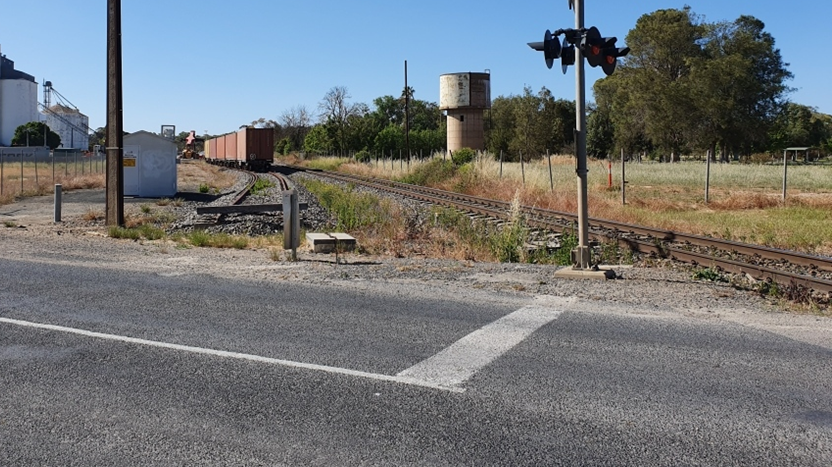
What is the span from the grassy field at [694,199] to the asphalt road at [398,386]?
9739mm

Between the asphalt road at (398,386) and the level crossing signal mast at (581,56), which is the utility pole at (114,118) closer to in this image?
the asphalt road at (398,386)

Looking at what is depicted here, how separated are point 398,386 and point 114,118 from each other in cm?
1562

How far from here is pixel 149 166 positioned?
3150 centimetres

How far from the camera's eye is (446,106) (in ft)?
201

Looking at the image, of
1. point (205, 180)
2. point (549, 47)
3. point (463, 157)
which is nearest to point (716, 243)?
point (549, 47)

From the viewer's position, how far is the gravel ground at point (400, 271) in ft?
31.0

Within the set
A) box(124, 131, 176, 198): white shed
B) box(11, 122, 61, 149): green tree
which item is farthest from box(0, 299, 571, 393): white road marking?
box(11, 122, 61, 149): green tree

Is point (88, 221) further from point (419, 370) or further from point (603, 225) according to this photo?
point (419, 370)

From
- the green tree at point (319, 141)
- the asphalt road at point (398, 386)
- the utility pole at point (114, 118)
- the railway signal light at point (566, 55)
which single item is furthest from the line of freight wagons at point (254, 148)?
the asphalt road at point (398, 386)

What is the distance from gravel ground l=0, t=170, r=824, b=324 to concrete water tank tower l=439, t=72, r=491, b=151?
44.6 m

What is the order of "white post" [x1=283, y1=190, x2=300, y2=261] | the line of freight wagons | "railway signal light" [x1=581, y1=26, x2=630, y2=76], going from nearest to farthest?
"railway signal light" [x1=581, y1=26, x2=630, y2=76] < "white post" [x1=283, y1=190, x2=300, y2=261] < the line of freight wagons

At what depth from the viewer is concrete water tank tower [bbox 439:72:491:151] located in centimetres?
5994

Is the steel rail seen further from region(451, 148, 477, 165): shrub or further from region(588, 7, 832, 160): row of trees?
region(588, 7, 832, 160): row of trees

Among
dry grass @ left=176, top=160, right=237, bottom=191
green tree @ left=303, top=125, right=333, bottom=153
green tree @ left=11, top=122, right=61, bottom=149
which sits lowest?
dry grass @ left=176, top=160, right=237, bottom=191
